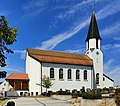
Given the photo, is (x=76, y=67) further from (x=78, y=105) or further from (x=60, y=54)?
(x=78, y=105)

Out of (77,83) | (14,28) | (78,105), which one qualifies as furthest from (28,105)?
(77,83)

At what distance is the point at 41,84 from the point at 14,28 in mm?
31990

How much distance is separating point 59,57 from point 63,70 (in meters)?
3.75

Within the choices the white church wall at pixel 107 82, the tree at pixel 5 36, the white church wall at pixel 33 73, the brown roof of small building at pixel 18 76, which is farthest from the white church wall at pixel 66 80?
the tree at pixel 5 36

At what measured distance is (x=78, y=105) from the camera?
29.0 m

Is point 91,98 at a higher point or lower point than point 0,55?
lower

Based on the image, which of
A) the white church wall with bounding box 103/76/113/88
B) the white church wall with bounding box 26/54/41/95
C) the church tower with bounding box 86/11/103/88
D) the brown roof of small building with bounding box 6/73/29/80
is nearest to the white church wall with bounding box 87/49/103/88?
the church tower with bounding box 86/11/103/88

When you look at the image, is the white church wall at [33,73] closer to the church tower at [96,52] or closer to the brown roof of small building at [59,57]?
the brown roof of small building at [59,57]

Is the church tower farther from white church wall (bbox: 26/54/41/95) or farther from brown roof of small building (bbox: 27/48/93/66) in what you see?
white church wall (bbox: 26/54/41/95)

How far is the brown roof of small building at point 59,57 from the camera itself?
5996 cm

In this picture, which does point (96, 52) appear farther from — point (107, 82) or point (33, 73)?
point (33, 73)

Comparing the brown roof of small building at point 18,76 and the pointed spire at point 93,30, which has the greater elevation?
the pointed spire at point 93,30

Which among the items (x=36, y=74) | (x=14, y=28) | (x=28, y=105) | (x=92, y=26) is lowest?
(x=28, y=105)

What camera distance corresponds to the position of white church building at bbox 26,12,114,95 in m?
58.6
